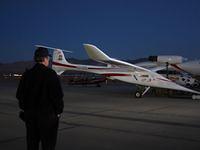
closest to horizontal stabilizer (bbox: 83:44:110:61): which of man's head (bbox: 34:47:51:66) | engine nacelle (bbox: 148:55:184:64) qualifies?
engine nacelle (bbox: 148:55:184:64)

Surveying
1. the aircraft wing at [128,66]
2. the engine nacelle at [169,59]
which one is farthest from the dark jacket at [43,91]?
the engine nacelle at [169,59]

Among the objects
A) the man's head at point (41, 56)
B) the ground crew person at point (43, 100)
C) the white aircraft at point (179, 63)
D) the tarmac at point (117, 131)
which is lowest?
the tarmac at point (117, 131)

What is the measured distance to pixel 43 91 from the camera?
16.3ft

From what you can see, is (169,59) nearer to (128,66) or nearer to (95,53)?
(128,66)

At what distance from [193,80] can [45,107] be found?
24.3m

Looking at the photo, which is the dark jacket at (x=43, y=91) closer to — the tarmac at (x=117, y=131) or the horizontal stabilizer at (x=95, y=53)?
the tarmac at (x=117, y=131)

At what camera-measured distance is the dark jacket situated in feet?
16.3

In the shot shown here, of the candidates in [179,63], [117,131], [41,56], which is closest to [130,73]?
[179,63]

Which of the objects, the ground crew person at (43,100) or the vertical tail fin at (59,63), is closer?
the ground crew person at (43,100)

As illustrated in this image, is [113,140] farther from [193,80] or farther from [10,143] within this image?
[193,80]

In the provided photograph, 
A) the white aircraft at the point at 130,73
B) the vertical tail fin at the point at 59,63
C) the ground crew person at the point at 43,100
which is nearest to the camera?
the ground crew person at the point at 43,100

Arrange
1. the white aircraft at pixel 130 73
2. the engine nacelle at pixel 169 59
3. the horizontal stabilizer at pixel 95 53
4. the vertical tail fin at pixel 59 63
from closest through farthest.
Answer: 1. the horizontal stabilizer at pixel 95 53
2. the white aircraft at pixel 130 73
3. the engine nacelle at pixel 169 59
4. the vertical tail fin at pixel 59 63

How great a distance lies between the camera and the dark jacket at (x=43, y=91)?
16.3 feet

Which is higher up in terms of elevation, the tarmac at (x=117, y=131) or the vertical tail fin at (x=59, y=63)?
the vertical tail fin at (x=59, y=63)
